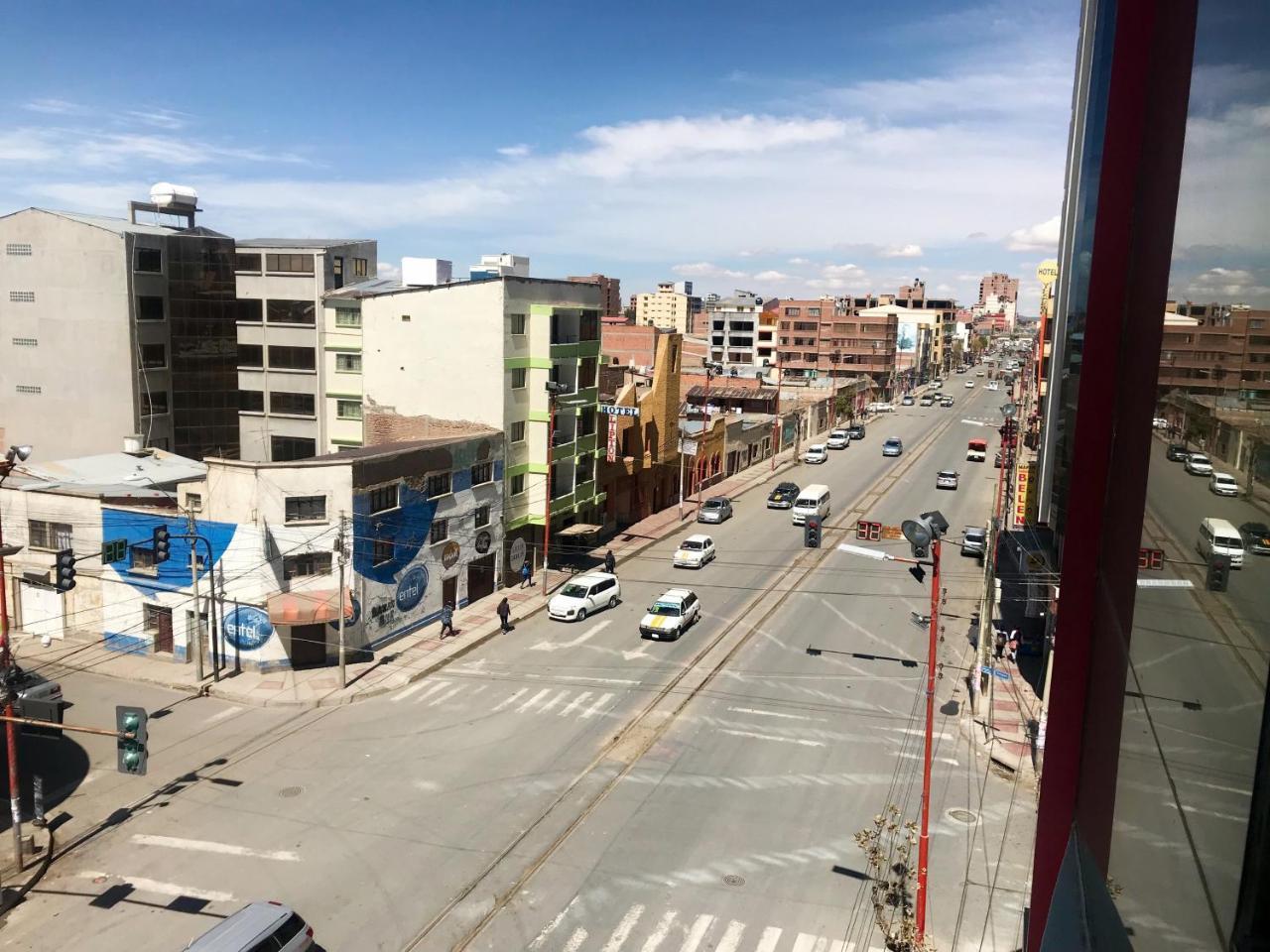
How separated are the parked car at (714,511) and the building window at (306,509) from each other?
31.0 metres

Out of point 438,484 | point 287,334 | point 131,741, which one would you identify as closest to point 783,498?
point 438,484

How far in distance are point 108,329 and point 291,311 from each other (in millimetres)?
9757

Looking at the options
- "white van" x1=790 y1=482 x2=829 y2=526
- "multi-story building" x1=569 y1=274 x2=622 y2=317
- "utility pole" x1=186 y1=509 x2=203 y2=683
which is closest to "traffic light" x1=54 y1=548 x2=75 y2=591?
"utility pole" x1=186 y1=509 x2=203 y2=683

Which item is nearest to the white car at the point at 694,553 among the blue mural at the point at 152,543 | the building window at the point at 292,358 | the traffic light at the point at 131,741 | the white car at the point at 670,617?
the white car at the point at 670,617

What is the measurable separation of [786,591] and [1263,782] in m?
44.4

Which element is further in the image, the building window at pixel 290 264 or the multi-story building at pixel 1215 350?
the building window at pixel 290 264

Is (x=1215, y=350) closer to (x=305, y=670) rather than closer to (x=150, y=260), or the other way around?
(x=305, y=670)

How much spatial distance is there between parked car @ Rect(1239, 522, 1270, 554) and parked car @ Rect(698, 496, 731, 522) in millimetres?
58919

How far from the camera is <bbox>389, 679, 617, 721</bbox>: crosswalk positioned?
31188 millimetres

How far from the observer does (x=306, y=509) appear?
34.6 m

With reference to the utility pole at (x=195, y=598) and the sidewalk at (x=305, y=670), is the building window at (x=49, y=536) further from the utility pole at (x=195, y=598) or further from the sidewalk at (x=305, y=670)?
the utility pole at (x=195, y=598)

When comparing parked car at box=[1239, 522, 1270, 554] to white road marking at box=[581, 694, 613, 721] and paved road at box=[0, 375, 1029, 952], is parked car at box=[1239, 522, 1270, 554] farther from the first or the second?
white road marking at box=[581, 694, 613, 721]

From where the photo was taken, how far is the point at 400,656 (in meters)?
36.5

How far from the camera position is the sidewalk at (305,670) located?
32656 millimetres
